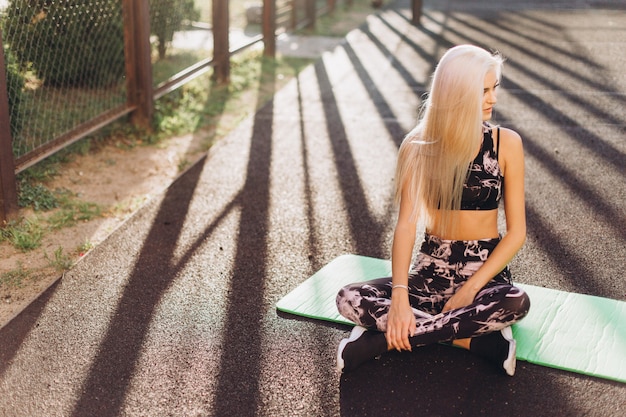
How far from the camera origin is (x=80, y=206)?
213 inches

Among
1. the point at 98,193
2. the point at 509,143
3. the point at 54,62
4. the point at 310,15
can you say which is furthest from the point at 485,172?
the point at 310,15

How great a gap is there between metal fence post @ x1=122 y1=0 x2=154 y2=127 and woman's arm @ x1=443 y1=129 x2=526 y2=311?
4.18 metres

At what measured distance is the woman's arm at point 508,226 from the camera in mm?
3449

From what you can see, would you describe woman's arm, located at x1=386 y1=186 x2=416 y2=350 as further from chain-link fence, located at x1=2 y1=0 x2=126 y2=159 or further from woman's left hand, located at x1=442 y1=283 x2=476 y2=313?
chain-link fence, located at x1=2 y1=0 x2=126 y2=159

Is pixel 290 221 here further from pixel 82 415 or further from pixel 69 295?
pixel 82 415

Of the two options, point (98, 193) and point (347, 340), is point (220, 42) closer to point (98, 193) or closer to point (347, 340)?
point (98, 193)

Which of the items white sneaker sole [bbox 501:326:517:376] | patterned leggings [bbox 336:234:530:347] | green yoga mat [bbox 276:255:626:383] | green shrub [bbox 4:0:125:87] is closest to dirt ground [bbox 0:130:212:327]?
green shrub [bbox 4:0:125:87]

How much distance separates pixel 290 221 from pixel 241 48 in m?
5.17

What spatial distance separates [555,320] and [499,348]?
579 mm

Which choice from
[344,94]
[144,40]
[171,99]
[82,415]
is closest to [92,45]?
[144,40]

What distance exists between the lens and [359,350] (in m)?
3.37

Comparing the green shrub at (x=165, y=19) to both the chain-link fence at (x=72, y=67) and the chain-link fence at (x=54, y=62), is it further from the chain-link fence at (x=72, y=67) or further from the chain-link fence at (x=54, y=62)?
the chain-link fence at (x=54, y=62)

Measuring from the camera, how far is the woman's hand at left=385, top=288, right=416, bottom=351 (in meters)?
3.32

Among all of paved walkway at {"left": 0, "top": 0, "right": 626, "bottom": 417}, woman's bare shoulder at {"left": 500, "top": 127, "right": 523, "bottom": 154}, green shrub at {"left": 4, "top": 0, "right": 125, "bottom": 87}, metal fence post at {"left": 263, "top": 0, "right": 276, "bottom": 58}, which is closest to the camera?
paved walkway at {"left": 0, "top": 0, "right": 626, "bottom": 417}
